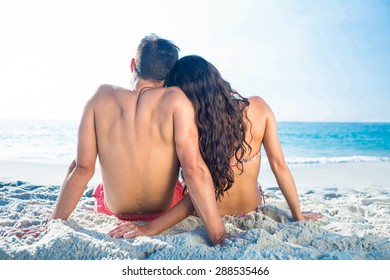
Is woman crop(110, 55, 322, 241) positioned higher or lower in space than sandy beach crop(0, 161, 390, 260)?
higher

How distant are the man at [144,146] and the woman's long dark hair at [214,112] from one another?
85 mm

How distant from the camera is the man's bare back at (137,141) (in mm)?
2457

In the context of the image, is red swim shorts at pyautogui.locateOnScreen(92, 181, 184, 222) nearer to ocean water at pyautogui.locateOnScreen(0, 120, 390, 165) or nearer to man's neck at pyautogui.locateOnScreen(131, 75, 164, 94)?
man's neck at pyautogui.locateOnScreen(131, 75, 164, 94)

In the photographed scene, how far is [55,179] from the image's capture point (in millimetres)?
5750

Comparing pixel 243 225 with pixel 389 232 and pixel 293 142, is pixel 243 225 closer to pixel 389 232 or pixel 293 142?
pixel 389 232

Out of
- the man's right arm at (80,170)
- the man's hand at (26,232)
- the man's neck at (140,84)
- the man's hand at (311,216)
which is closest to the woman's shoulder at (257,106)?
the man's neck at (140,84)

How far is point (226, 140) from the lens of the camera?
8.60 ft

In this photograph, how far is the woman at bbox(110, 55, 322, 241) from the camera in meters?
2.51

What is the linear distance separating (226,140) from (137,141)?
0.57 m

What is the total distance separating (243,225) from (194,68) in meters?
1.12

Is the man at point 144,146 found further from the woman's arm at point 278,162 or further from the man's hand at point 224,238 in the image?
the woman's arm at point 278,162

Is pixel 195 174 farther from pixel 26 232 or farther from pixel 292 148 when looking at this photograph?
pixel 292 148

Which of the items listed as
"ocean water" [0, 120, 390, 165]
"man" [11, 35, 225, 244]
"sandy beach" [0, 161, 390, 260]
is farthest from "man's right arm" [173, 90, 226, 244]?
"ocean water" [0, 120, 390, 165]
